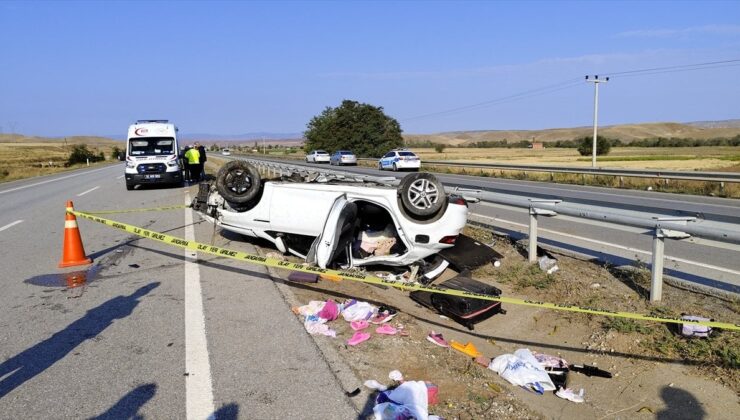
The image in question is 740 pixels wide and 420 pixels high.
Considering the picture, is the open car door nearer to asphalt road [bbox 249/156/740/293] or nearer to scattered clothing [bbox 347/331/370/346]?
scattered clothing [bbox 347/331/370/346]

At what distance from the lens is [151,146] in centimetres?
2045

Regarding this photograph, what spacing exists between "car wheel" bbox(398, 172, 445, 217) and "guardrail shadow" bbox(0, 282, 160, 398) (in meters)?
3.12

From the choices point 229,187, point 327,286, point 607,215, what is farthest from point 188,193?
point 607,215

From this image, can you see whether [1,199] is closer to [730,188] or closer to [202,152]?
[202,152]

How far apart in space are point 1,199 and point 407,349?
60.0 feet

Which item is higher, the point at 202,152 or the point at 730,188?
the point at 202,152

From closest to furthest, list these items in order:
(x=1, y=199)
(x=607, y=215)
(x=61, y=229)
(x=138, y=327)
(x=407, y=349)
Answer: (x=407, y=349)
(x=138, y=327)
(x=607, y=215)
(x=61, y=229)
(x=1, y=199)

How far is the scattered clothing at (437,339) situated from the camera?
464 centimetres

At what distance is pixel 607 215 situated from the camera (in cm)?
594

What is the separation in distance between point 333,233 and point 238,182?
2.29 meters

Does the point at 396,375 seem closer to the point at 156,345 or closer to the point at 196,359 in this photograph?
the point at 196,359

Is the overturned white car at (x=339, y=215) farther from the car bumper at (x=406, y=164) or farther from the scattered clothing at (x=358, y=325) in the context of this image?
the car bumper at (x=406, y=164)

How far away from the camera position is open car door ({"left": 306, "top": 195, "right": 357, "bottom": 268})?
20.1ft

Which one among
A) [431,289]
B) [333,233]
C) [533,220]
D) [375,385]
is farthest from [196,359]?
[533,220]
